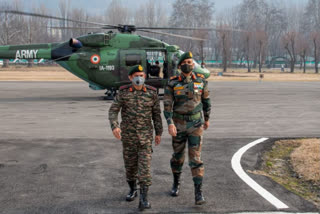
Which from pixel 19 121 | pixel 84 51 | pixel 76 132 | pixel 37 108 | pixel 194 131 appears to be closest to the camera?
pixel 194 131

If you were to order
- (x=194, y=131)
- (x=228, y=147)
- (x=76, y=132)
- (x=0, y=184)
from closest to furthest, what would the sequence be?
(x=194, y=131) → (x=0, y=184) → (x=228, y=147) → (x=76, y=132)

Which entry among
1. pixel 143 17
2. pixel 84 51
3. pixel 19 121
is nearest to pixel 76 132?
pixel 19 121

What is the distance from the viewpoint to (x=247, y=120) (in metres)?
11.3

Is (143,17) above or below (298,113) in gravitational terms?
above

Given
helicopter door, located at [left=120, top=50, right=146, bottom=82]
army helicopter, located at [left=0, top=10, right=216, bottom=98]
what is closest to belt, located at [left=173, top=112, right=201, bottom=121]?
army helicopter, located at [left=0, top=10, right=216, bottom=98]

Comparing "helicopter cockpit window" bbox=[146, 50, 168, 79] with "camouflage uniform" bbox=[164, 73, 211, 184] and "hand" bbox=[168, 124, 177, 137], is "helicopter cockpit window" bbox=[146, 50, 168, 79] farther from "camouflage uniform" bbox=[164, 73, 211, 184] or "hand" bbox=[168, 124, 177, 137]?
"hand" bbox=[168, 124, 177, 137]

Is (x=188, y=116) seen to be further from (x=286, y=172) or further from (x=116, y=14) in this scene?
(x=116, y=14)

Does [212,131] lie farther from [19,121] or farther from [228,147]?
[19,121]

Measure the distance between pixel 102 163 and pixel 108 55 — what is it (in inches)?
382

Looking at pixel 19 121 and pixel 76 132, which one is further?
pixel 19 121

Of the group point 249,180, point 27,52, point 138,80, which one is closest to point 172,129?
point 138,80

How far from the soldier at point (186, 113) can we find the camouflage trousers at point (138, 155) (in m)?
0.46

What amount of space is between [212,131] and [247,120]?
2.18 m

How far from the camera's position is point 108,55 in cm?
1567
